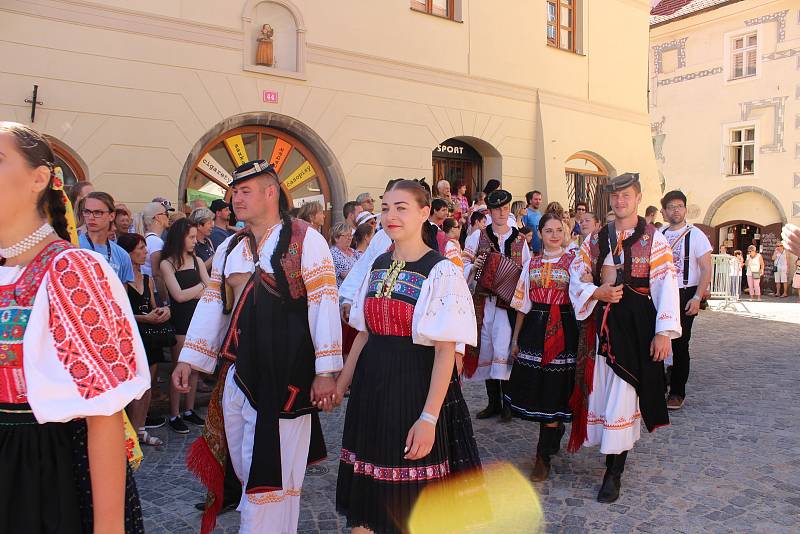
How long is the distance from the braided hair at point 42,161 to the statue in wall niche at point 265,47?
29.7ft

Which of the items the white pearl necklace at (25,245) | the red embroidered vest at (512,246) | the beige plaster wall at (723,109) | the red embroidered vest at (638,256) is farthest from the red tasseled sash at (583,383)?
the beige plaster wall at (723,109)

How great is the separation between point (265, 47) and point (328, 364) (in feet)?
27.4

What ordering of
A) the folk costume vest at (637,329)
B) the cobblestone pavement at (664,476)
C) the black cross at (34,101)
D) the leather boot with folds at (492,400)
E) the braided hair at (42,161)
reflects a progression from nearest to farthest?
the braided hair at (42,161) < the cobblestone pavement at (664,476) < the folk costume vest at (637,329) < the leather boot with folds at (492,400) < the black cross at (34,101)

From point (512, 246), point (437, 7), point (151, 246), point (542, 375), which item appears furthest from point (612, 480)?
point (437, 7)

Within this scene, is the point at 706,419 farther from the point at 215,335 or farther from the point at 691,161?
the point at 691,161

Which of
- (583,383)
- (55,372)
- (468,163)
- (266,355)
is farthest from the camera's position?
(468,163)

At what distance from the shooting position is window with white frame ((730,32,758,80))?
75.7 ft

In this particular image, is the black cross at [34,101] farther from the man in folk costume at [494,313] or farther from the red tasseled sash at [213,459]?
the red tasseled sash at [213,459]

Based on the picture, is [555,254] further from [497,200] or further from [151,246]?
[151,246]

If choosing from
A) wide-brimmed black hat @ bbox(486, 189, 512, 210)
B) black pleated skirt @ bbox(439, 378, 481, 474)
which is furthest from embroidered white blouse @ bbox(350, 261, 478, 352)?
wide-brimmed black hat @ bbox(486, 189, 512, 210)

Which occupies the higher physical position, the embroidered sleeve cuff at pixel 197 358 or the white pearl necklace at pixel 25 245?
the white pearl necklace at pixel 25 245

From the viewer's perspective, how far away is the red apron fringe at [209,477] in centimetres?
323

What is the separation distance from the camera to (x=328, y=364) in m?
3.09

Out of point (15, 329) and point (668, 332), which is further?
point (668, 332)
